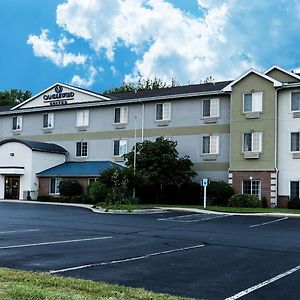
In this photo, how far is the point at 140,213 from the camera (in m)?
28.5

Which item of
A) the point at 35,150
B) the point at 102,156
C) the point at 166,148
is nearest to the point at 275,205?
the point at 166,148

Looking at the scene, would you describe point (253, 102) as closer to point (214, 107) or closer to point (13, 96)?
point (214, 107)

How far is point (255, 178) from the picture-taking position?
35.3 metres

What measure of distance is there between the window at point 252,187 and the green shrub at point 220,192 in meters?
1.10

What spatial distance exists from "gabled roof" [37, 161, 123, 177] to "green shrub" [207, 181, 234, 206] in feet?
28.3

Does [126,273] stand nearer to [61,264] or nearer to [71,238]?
[61,264]

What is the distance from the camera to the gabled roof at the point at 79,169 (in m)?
40.8

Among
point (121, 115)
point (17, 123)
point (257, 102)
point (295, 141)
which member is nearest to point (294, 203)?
point (295, 141)

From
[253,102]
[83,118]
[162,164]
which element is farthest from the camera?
[83,118]

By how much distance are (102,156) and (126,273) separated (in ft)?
114

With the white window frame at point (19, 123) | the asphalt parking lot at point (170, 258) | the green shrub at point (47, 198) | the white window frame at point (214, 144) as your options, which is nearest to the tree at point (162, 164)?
the white window frame at point (214, 144)

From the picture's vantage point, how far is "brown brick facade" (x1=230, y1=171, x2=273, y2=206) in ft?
114

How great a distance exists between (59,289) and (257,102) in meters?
31.1

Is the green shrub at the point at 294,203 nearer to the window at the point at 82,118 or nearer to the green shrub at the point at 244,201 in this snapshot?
the green shrub at the point at 244,201
